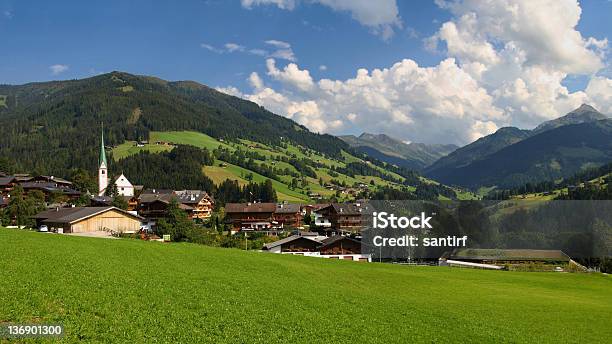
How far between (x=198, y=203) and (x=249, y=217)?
25610mm

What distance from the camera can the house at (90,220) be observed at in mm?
80625

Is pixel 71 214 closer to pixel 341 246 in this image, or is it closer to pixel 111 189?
pixel 341 246

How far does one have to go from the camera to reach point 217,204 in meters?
184

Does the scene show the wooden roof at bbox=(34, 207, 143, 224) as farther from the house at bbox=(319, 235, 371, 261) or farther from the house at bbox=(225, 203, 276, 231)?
the house at bbox=(225, 203, 276, 231)

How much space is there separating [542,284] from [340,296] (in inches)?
1291

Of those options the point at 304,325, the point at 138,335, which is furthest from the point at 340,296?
the point at 138,335

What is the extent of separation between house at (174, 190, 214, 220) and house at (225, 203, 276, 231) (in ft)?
55.6

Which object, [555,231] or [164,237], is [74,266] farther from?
[555,231]

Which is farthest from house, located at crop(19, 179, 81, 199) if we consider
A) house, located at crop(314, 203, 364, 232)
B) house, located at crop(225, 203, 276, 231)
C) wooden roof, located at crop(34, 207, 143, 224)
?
house, located at crop(314, 203, 364, 232)

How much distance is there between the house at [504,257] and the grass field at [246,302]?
130 feet

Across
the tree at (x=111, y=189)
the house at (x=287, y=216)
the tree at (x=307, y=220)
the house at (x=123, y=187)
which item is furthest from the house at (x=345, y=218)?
the house at (x=123, y=187)

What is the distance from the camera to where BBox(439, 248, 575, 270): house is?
83.3 m

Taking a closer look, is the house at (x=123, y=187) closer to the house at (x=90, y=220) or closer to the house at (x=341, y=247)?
the house at (x=90, y=220)

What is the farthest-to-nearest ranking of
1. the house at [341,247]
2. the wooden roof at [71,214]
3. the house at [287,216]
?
1. the house at [287,216]
2. the house at [341,247]
3. the wooden roof at [71,214]
